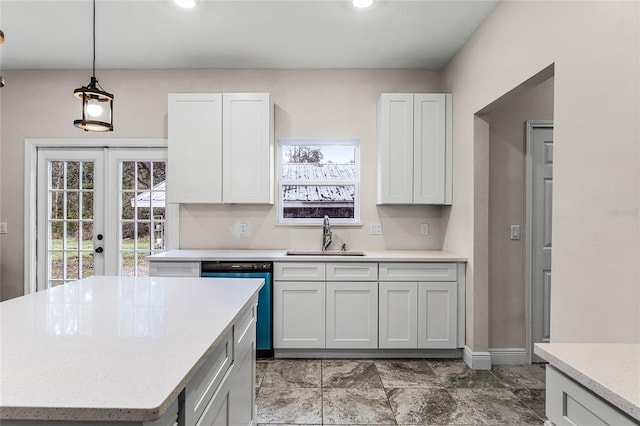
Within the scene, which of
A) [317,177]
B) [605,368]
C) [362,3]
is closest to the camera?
[605,368]

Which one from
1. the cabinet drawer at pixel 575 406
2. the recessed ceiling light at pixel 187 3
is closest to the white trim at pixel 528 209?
the cabinet drawer at pixel 575 406

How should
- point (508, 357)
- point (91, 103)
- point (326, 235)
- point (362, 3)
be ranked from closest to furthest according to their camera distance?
1. point (91, 103)
2. point (362, 3)
3. point (508, 357)
4. point (326, 235)

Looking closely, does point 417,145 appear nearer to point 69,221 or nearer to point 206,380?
point 206,380

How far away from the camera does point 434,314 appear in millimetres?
3086

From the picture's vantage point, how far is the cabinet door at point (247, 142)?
3.36 m

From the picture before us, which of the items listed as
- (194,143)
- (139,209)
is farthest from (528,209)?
(139,209)

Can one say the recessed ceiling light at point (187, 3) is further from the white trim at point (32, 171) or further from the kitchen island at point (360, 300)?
the kitchen island at point (360, 300)

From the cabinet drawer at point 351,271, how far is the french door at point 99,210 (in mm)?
1935

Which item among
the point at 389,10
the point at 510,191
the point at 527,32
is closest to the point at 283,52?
the point at 389,10

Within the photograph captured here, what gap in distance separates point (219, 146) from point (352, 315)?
2040 millimetres

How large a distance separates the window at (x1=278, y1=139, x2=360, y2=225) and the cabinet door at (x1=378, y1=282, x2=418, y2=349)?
1.00m

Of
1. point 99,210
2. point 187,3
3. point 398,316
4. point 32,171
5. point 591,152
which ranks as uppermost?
point 187,3

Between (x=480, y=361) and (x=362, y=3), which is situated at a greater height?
(x=362, y=3)

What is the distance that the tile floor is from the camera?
2.22m
